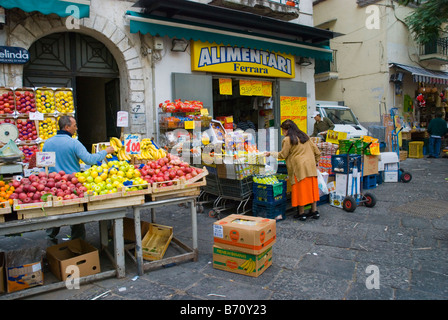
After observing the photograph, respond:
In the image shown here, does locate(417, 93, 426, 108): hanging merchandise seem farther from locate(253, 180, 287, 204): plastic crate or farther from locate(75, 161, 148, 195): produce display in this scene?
locate(75, 161, 148, 195): produce display

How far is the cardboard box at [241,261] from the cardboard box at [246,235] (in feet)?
0.22

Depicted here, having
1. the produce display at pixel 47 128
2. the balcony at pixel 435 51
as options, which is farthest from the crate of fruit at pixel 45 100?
the balcony at pixel 435 51

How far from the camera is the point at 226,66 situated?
9695 mm

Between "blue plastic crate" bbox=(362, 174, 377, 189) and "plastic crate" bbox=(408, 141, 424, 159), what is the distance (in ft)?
24.0

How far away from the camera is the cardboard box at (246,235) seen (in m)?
3.73

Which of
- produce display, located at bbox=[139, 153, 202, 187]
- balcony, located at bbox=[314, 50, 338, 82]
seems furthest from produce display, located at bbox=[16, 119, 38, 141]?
balcony, located at bbox=[314, 50, 338, 82]

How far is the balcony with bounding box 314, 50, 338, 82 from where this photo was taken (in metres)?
15.9

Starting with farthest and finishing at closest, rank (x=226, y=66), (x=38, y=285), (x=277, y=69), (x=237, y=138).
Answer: (x=277, y=69) < (x=226, y=66) < (x=237, y=138) < (x=38, y=285)

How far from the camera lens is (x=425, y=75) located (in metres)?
14.9

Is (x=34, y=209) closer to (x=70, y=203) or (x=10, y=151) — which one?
(x=70, y=203)

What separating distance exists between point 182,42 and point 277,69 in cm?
356
